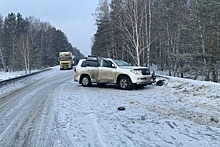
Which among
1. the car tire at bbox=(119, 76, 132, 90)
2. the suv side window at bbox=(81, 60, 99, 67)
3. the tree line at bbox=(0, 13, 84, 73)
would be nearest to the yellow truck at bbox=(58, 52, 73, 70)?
the tree line at bbox=(0, 13, 84, 73)

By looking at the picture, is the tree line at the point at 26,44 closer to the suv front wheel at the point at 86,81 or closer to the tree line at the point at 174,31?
the tree line at the point at 174,31

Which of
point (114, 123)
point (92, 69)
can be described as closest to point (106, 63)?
point (92, 69)

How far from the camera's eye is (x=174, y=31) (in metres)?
37.5

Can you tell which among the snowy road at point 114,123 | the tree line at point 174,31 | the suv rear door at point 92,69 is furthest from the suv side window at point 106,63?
the tree line at point 174,31

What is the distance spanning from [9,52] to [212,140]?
71470 millimetres

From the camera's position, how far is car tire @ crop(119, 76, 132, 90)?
46.9 feet

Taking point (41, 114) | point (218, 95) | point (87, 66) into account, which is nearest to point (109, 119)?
point (41, 114)

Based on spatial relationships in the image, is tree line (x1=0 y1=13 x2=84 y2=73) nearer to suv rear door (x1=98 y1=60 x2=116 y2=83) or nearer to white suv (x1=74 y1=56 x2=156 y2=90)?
white suv (x1=74 y1=56 x2=156 y2=90)

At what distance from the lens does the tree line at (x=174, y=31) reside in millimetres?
23344

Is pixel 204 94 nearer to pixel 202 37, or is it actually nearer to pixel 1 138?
pixel 1 138

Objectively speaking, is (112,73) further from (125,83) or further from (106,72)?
(125,83)

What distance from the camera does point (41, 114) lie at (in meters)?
8.09

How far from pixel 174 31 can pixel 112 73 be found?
24981 mm

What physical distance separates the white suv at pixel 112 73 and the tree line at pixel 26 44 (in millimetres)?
36648
